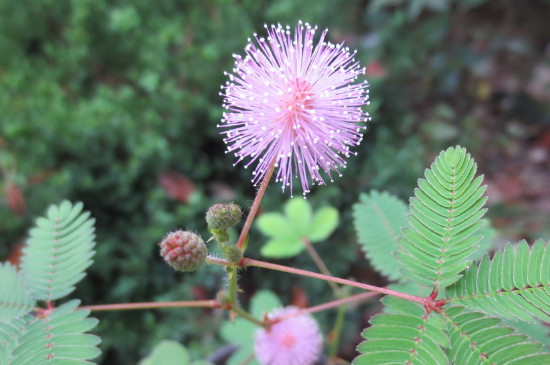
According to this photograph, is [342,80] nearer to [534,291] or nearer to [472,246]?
[472,246]

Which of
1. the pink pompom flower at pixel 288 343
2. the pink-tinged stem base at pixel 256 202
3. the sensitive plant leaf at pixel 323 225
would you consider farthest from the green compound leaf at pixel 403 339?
the sensitive plant leaf at pixel 323 225

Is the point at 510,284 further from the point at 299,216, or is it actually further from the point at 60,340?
the point at 299,216

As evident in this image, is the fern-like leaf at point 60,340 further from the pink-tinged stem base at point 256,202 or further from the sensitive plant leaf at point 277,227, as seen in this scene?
the sensitive plant leaf at point 277,227

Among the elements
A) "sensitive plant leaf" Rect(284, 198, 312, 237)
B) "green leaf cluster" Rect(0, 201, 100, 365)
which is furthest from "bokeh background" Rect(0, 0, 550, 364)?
"green leaf cluster" Rect(0, 201, 100, 365)

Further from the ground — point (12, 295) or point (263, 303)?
point (263, 303)

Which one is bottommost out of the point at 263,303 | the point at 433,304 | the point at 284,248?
the point at 433,304

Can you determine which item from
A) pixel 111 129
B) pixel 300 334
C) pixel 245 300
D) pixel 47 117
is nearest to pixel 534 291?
pixel 300 334

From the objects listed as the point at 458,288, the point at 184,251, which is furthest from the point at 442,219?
the point at 184,251
